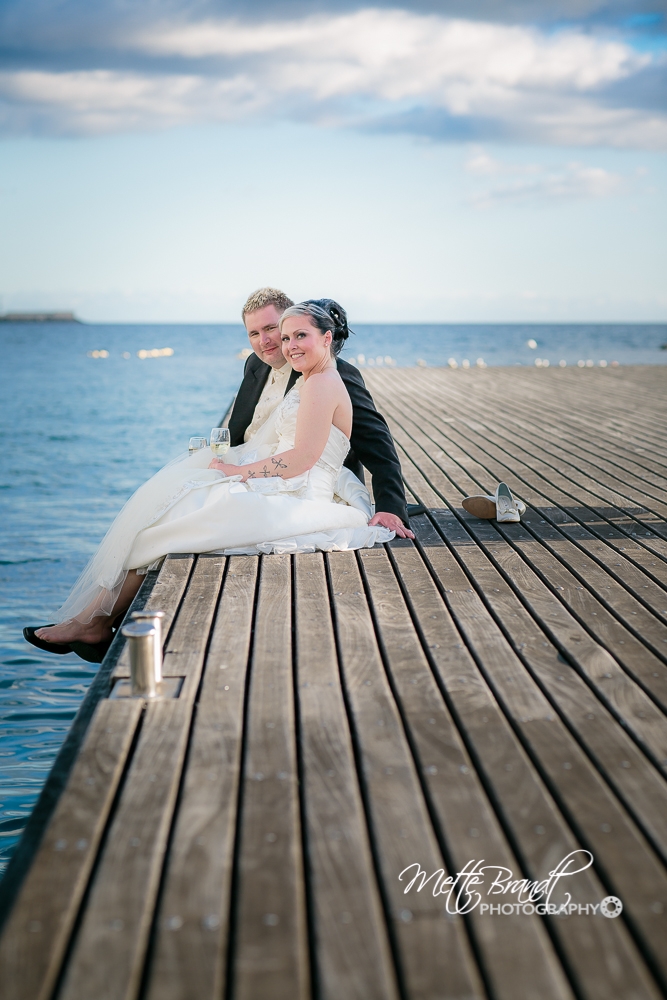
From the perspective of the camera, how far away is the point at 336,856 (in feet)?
5.38

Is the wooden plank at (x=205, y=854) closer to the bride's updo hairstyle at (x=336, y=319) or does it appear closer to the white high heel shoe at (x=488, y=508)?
the bride's updo hairstyle at (x=336, y=319)

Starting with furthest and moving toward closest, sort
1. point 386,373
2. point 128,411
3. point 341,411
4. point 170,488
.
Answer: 1. point 128,411
2. point 386,373
3. point 341,411
4. point 170,488

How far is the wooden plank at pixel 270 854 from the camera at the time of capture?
4.47 feet

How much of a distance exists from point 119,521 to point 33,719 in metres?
1.56

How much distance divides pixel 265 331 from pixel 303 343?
50 centimetres

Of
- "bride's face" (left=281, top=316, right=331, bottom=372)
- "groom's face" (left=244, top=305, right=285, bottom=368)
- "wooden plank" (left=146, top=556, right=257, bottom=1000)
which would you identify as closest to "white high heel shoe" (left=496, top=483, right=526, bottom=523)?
"bride's face" (left=281, top=316, right=331, bottom=372)

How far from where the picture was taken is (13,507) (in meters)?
10.6

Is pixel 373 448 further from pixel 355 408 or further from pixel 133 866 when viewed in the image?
pixel 133 866

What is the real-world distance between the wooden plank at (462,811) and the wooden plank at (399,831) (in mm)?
33

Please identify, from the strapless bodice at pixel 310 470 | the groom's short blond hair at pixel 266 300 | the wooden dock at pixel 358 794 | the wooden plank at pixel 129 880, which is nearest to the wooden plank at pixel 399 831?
the wooden dock at pixel 358 794

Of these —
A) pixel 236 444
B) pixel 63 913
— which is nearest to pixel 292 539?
pixel 236 444

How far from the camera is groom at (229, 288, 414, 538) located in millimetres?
4145

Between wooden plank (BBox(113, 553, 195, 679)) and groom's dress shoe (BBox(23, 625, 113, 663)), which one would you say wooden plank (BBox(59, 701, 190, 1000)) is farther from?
groom's dress shoe (BBox(23, 625, 113, 663))

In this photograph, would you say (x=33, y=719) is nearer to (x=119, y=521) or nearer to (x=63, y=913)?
(x=119, y=521)
